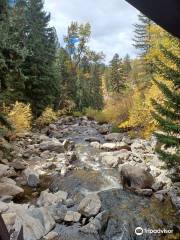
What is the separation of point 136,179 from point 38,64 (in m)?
18.5

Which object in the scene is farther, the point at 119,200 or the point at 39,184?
the point at 39,184

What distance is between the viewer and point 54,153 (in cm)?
1557

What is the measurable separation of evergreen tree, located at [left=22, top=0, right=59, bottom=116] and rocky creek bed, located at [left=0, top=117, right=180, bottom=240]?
1042 cm

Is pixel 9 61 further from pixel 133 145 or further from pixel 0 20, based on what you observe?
pixel 133 145

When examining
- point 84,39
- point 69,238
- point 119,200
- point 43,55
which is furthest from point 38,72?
point 69,238

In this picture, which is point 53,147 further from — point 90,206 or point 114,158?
point 90,206

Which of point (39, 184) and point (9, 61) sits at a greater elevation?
point (9, 61)

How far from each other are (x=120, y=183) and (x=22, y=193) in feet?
12.3

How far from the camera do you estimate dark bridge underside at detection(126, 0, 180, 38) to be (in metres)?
0.85

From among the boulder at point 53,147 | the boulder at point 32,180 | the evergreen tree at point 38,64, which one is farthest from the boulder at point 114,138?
the boulder at point 32,180

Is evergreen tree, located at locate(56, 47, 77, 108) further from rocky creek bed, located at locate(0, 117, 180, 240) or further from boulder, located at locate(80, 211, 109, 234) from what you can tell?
boulder, located at locate(80, 211, 109, 234)

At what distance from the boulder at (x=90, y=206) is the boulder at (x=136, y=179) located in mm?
1720

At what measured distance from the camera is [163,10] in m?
0.87

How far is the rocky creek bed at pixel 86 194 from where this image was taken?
24.4 ft
